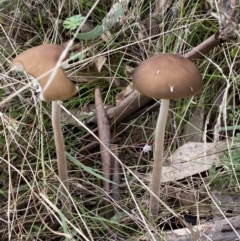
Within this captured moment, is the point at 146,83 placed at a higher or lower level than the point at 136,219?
higher

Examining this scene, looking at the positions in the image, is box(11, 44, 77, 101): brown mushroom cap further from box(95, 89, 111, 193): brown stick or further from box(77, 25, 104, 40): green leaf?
box(77, 25, 104, 40): green leaf

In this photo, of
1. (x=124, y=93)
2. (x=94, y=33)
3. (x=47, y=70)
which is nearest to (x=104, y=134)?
(x=124, y=93)

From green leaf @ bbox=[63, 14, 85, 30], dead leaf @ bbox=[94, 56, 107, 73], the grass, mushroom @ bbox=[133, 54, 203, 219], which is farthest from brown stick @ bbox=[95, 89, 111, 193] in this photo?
mushroom @ bbox=[133, 54, 203, 219]

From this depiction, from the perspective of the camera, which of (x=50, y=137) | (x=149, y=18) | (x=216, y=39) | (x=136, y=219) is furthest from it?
(x=149, y=18)

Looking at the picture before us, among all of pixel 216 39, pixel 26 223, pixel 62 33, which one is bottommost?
pixel 26 223

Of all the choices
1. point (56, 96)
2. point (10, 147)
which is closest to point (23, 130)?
point (10, 147)

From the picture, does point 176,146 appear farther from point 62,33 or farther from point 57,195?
point 62,33
